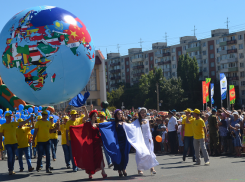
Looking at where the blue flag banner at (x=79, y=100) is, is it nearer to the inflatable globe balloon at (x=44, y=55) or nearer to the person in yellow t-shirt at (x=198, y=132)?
the inflatable globe balloon at (x=44, y=55)

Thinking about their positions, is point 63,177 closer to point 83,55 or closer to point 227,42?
point 83,55

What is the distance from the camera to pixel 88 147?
8.54m

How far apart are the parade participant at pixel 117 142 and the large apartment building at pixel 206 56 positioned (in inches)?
2603

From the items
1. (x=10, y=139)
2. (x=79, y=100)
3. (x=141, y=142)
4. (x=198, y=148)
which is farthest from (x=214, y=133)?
(x=10, y=139)

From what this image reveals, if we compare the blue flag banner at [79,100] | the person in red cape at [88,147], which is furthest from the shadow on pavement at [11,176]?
the blue flag banner at [79,100]

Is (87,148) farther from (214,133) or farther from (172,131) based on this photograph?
(172,131)

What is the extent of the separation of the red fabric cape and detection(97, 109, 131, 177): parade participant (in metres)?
0.27

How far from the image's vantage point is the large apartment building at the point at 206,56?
73062 mm

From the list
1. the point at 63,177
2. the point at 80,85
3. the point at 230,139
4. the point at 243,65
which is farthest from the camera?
the point at 243,65

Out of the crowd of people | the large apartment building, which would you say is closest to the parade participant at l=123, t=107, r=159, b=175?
the crowd of people

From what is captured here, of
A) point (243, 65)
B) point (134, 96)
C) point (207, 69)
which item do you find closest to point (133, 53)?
point (134, 96)

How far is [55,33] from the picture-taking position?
727 centimetres

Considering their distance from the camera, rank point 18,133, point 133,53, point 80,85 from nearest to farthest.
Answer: point 80,85
point 18,133
point 133,53

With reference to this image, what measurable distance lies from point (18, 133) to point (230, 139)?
756 cm
